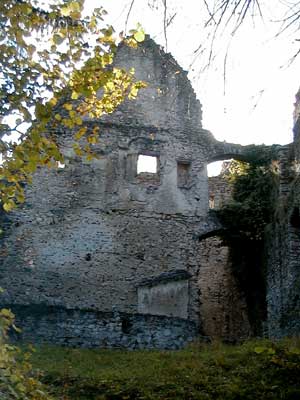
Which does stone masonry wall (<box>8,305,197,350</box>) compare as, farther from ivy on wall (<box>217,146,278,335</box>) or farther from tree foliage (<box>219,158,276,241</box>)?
tree foliage (<box>219,158,276,241</box>)

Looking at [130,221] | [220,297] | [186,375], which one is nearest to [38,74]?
[186,375]

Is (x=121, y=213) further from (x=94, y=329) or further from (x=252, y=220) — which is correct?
(x=94, y=329)

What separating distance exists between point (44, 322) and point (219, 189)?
10609mm

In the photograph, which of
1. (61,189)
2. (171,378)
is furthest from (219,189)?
(171,378)

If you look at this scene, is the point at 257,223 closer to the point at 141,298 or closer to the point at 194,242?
the point at 194,242

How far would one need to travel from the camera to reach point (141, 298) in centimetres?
1703

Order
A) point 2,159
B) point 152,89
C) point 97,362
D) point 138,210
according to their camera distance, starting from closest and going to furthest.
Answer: point 2,159 → point 97,362 → point 138,210 → point 152,89

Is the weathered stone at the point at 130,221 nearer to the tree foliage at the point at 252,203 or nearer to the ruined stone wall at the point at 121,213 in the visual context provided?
the ruined stone wall at the point at 121,213

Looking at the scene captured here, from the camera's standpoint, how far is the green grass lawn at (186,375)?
879 centimetres

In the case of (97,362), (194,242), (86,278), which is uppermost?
(194,242)

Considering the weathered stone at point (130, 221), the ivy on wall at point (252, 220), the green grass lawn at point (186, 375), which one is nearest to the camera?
the green grass lawn at point (186, 375)

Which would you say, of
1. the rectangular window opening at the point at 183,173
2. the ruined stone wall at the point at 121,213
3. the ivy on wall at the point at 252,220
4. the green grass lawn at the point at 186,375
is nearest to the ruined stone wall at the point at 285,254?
the ivy on wall at the point at 252,220

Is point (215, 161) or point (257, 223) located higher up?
point (215, 161)

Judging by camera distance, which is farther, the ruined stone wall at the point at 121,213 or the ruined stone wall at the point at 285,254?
the ruined stone wall at the point at 121,213
